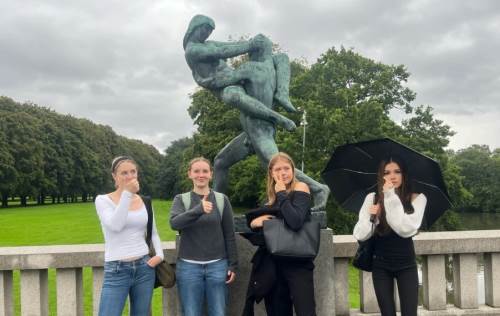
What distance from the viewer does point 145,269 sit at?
13.0 ft

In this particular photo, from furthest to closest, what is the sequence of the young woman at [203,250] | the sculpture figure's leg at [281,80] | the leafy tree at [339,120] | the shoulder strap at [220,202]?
the leafy tree at [339,120] < the sculpture figure's leg at [281,80] < the shoulder strap at [220,202] < the young woman at [203,250]

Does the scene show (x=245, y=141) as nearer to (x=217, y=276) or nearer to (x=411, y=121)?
(x=217, y=276)

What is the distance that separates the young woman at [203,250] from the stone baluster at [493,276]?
9.75ft

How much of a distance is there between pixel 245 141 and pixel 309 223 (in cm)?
208

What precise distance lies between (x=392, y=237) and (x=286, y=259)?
2.85 ft

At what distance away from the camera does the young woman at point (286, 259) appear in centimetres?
360

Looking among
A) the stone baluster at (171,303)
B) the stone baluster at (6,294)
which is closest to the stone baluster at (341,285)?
the stone baluster at (171,303)

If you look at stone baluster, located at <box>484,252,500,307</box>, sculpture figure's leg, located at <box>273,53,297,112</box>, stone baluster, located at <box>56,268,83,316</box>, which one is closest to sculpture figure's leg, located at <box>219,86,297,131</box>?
sculpture figure's leg, located at <box>273,53,297,112</box>

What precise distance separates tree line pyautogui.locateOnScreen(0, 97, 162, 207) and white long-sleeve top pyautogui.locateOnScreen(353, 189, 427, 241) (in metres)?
43.2

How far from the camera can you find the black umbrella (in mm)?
3900

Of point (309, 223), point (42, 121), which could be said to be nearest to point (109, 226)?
point (309, 223)

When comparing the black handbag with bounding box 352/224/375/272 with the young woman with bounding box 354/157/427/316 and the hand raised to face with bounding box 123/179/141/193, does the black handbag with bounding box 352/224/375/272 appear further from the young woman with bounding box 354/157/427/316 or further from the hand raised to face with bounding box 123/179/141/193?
the hand raised to face with bounding box 123/179/141/193

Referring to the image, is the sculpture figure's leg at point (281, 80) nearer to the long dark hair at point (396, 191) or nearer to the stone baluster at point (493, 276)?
the long dark hair at point (396, 191)

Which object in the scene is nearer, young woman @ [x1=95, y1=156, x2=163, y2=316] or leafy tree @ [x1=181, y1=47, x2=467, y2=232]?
young woman @ [x1=95, y1=156, x2=163, y2=316]
